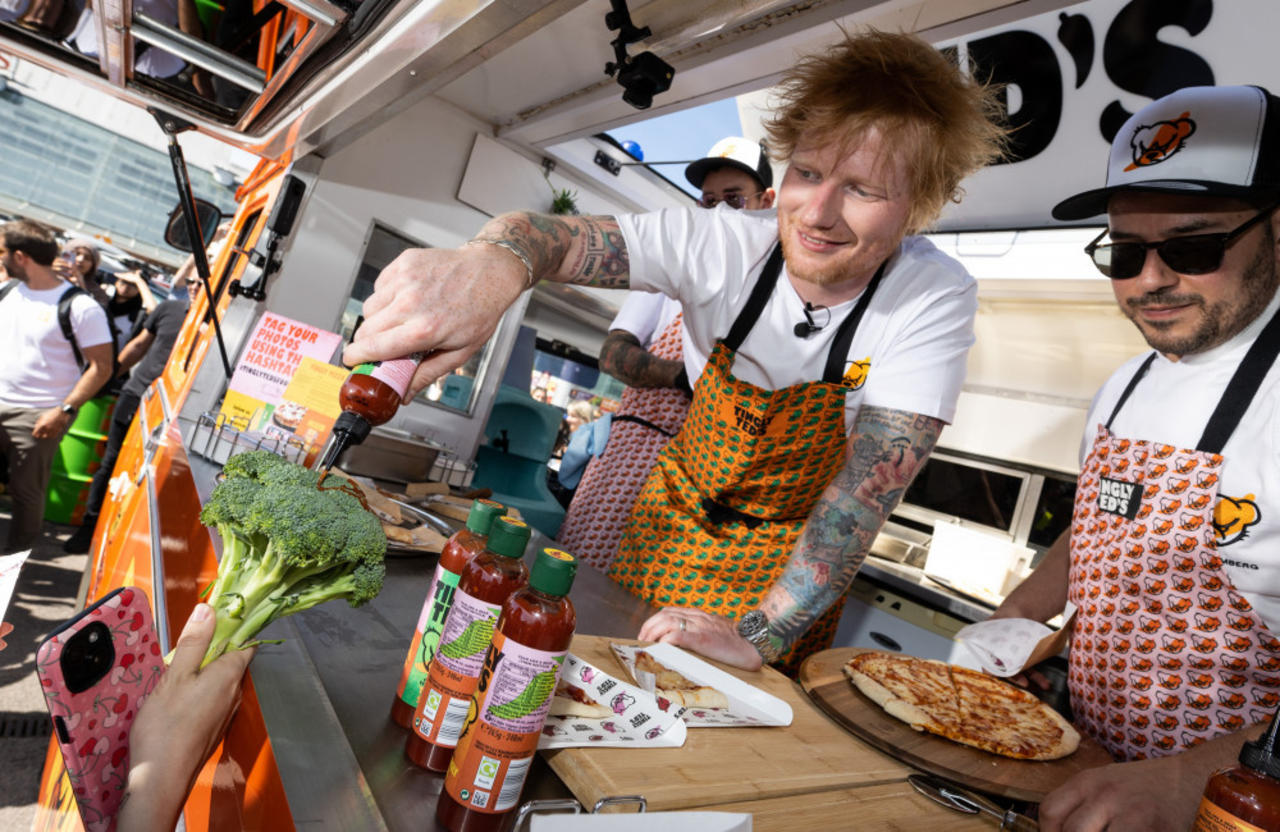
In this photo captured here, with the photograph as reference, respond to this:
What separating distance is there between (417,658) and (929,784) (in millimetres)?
793

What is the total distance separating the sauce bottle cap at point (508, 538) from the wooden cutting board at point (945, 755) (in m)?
0.74

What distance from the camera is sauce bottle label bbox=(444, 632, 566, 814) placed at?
0.65 m

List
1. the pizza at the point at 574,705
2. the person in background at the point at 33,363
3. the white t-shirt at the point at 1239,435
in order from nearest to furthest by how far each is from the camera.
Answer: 1. the pizza at the point at 574,705
2. the white t-shirt at the point at 1239,435
3. the person in background at the point at 33,363

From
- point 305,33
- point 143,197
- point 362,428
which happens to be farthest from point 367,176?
point 143,197

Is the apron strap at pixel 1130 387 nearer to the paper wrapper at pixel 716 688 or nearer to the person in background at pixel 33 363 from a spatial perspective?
the paper wrapper at pixel 716 688

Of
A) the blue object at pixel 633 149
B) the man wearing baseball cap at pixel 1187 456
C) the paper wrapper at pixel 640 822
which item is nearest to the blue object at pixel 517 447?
the blue object at pixel 633 149

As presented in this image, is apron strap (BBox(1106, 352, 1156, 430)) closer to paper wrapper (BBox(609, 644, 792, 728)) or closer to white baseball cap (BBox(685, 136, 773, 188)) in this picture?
paper wrapper (BBox(609, 644, 792, 728))

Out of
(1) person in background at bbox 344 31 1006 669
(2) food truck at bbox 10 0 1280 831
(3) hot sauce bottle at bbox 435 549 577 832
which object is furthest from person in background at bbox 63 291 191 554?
(3) hot sauce bottle at bbox 435 549 577 832

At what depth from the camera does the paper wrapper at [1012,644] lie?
5.33 feet

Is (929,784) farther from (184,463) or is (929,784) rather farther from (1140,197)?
(184,463)

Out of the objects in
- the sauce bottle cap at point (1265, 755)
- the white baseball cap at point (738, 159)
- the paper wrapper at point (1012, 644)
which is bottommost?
the paper wrapper at point (1012, 644)

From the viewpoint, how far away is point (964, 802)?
1019 mm

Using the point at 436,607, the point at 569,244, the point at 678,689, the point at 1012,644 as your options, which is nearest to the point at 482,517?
the point at 436,607

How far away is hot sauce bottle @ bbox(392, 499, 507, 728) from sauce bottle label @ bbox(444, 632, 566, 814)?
173mm
